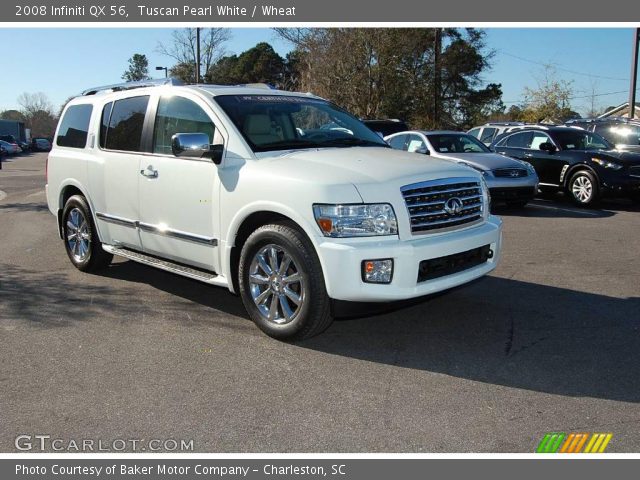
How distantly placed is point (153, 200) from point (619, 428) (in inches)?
163

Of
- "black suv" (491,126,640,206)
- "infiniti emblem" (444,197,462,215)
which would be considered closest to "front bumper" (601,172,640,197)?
"black suv" (491,126,640,206)

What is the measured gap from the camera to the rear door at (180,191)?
204 inches

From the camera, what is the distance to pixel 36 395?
388cm

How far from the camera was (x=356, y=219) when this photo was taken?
4.30 meters

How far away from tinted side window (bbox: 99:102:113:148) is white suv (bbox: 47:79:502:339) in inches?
0.9

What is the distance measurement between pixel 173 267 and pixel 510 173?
8.06 metres

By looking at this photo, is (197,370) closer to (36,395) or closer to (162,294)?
(36,395)

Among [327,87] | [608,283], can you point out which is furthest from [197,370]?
[327,87]

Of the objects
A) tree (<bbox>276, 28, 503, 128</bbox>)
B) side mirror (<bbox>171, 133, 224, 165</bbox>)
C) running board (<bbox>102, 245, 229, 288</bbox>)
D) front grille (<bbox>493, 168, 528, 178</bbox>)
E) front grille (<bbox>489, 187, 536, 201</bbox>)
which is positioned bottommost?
running board (<bbox>102, 245, 229, 288</bbox>)

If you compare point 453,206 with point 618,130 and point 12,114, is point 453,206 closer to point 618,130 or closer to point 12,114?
point 618,130

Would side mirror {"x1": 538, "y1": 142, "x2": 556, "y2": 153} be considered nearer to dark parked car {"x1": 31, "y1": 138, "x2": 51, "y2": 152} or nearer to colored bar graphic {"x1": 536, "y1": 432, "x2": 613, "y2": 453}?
colored bar graphic {"x1": 536, "y1": 432, "x2": 613, "y2": 453}

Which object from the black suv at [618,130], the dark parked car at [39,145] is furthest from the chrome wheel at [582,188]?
the dark parked car at [39,145]

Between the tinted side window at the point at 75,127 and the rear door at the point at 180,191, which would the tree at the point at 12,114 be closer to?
the tinted side window at the point at 75,127

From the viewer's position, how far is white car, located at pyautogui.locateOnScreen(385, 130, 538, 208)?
11.7m
